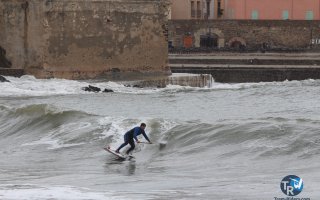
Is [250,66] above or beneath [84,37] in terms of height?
beneath

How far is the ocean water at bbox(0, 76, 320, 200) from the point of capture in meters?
Answer: 10.2

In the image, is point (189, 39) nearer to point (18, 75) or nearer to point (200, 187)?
point (18, 75)

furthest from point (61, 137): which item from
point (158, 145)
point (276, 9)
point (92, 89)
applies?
point (276, 9)

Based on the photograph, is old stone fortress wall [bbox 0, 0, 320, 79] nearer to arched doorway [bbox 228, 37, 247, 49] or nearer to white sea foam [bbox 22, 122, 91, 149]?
white sea foam [bbox 22, 122, 91, 149]

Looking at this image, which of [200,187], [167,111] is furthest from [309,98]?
[200,187]

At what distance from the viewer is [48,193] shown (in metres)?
9.77

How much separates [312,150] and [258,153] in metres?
0.79

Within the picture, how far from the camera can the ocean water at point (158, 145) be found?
1016 centimetres

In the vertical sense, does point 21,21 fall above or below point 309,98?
above

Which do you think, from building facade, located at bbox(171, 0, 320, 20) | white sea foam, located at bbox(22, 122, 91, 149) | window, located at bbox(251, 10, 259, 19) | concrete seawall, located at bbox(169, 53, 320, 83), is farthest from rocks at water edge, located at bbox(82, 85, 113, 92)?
window, located at bbox(251, 10, 259, 19)

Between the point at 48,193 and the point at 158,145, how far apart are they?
17.2 feet

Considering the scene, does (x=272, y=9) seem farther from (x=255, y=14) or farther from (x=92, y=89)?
(x=92, y=89)

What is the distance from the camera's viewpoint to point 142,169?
12430mm

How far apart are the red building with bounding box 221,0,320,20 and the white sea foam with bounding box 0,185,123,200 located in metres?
47.5
